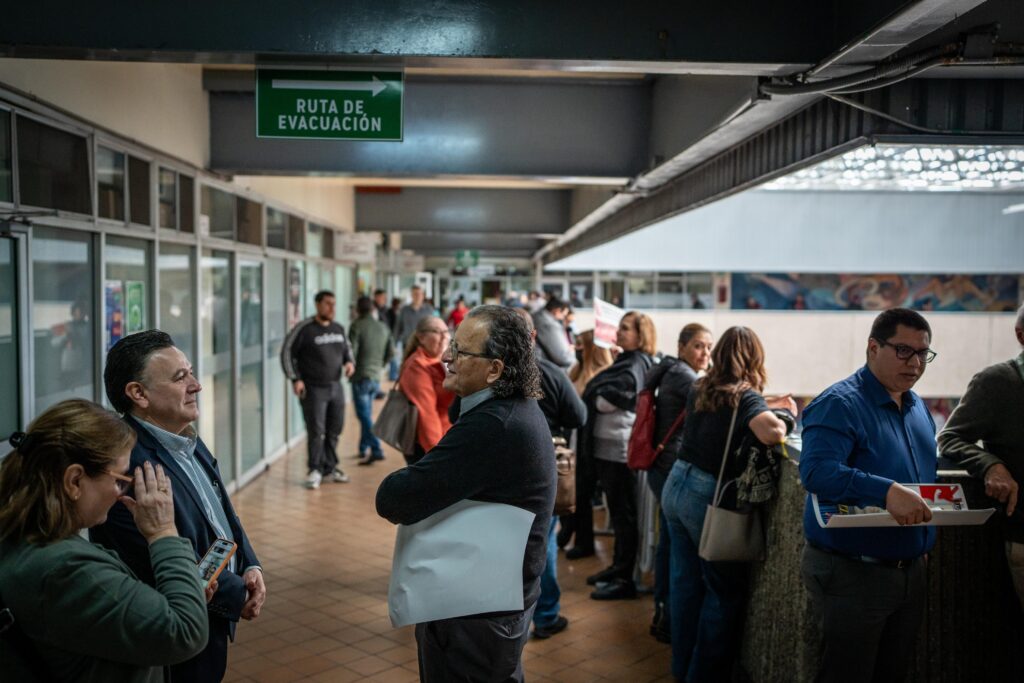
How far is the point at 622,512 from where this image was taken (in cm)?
586

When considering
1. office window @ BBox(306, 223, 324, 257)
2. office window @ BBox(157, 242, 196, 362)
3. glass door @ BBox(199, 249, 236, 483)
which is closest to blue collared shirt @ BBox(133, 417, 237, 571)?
office window @ BBox(157, 242, 196, 362)

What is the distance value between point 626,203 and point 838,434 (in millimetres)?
6458

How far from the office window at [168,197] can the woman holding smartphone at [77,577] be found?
508cm

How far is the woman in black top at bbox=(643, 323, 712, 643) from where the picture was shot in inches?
193

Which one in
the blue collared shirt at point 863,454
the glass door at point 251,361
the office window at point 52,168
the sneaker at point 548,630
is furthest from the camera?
the glass door at point 251,361

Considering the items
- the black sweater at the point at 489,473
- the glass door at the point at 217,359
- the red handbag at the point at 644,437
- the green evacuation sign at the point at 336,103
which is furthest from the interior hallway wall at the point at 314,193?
the black sweater at the point at 489,473

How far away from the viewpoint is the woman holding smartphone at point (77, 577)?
186cm

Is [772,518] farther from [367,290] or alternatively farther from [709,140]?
[367,290]

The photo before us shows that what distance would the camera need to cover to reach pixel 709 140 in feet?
17.3

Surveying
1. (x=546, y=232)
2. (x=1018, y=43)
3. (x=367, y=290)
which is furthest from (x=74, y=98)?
(x=367, y=290)

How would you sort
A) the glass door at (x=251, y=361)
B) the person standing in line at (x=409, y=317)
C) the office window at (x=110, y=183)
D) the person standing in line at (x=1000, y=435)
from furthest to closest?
the person standing in line at (x=409, y=317) < the glass door at (x=251, y=361) < the office window at (x=110, y=183) < the person standing in line at (x=1000, y=435)

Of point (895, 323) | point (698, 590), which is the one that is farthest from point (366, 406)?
point (895, 323)

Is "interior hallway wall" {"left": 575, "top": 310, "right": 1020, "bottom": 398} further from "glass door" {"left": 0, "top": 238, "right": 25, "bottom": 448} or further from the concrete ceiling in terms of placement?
"glass door" {"left": 0, "top": 238, "right": 25, "bottom": 448}

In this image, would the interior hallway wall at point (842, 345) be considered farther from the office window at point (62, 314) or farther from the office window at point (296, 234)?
the office window at point (62, 314)
